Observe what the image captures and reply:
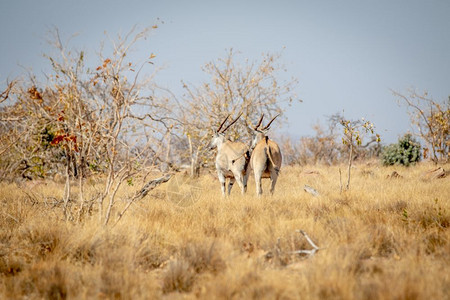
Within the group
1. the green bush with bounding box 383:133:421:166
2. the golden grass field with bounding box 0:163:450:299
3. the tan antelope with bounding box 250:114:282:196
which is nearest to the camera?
the golden grass field with bounding box 0:163:450:299

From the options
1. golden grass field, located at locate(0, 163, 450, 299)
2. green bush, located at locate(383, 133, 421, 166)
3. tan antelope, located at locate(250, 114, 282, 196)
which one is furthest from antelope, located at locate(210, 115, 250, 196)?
green bush, located at locate(383, 133, 421, 166)

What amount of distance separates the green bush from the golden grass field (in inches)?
436

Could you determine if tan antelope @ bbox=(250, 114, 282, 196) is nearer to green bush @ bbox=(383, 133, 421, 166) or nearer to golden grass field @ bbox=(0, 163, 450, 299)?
golden grass field @ bbox=(0, 163, 450, 299)

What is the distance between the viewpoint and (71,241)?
3.85 m

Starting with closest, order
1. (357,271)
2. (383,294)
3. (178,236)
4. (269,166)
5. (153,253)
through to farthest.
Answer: (383,294) < (357,271) < (153,253) < (178,236) < (269,166)

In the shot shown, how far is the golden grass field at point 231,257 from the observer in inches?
112

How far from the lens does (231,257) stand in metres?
3.57

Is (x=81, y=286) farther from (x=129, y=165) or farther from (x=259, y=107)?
(x=259, y=107)

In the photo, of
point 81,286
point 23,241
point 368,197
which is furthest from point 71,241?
point 368,197

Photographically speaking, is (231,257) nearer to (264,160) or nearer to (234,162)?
(264,160)

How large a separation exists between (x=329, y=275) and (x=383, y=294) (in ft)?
1.70

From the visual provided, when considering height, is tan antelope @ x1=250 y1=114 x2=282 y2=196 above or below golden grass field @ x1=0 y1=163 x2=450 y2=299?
above

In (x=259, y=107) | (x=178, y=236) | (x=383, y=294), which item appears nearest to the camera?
(x=383, y=294)

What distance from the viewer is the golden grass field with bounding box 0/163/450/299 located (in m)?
2.84
